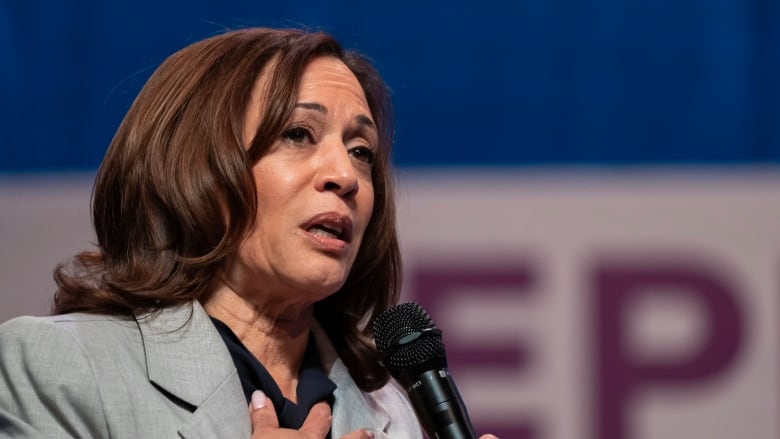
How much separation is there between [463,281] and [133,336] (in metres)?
1.33

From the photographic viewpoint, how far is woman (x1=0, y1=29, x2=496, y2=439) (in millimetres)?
1396

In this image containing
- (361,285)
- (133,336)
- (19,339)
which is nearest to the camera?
(19,339)

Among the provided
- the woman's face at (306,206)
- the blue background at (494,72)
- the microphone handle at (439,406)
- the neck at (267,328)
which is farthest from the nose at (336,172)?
the blue background at (494,72)

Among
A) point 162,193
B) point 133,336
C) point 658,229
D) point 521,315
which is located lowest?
point 521,315

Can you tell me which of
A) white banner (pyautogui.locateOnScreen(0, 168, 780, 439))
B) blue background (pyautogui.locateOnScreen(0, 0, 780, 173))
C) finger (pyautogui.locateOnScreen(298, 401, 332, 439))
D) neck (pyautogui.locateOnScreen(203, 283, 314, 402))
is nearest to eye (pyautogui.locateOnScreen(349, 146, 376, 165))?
neck (pyautogui.locateOnScreen(203, 283, 314, 402))

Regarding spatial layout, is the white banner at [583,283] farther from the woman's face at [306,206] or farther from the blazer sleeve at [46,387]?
the blazer sleeve at [46,387]

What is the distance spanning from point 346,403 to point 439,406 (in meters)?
0.37

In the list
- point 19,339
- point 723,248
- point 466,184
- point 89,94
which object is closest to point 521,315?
point 466,184

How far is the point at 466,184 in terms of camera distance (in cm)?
272

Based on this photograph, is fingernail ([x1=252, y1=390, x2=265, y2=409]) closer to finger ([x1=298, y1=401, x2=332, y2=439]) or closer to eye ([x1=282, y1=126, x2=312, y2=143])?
finger ([x1=298, y1=401, x2=332, y2=439])

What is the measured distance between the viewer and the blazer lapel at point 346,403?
1601 mm

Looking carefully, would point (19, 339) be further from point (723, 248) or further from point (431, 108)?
point (723, 248)

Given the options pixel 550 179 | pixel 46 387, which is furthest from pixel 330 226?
pixel 550 179

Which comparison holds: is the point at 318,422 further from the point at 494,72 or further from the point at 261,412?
the point at 494,72
